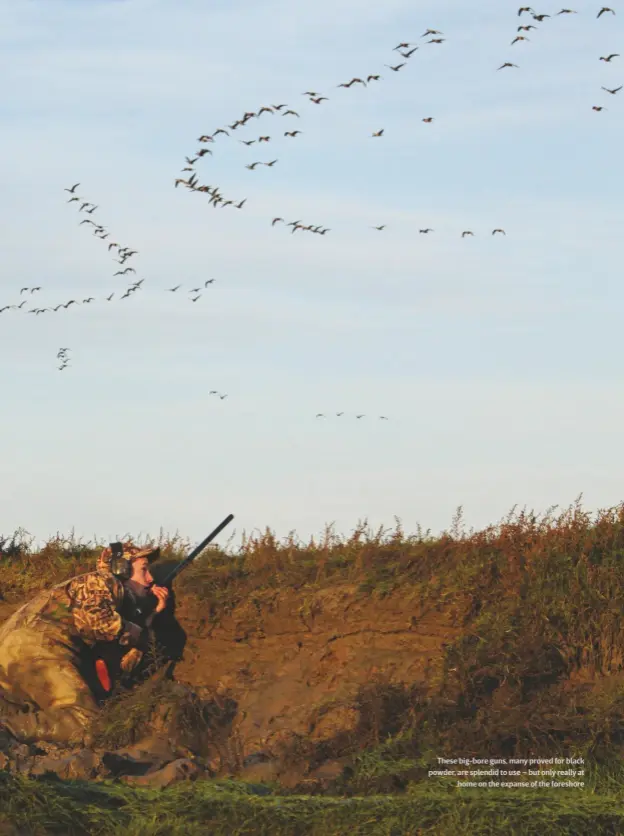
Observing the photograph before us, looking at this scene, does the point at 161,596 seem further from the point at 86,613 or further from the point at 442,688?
the point at 442,688

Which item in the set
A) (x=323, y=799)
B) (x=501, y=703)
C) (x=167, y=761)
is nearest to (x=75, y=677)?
(x=167, y=761)

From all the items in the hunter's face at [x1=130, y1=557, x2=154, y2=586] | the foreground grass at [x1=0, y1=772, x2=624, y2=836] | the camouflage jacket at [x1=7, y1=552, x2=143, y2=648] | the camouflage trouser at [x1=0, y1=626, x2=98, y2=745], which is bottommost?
the foreground grass at [x1=0, y1=772, x2=624, y2=836]

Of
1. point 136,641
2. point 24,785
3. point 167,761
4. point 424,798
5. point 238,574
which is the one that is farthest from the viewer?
point 238,574

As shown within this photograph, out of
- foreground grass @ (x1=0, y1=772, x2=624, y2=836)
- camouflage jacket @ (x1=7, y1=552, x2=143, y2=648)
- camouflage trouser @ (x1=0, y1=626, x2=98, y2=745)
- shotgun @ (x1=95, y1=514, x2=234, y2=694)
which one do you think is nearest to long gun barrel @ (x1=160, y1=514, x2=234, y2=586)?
shotgun @ (x1=95, y1=514, x2=234, y2=694)

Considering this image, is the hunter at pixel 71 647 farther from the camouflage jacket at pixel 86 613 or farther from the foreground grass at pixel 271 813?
the foreground grass at pixel 271 813

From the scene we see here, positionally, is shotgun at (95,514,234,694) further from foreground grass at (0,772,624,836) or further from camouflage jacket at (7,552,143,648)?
foreground grass at (0,772,624,836)

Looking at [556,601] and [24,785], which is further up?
[556,601]

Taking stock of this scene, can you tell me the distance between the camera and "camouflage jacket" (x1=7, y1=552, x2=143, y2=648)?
46.9 ft

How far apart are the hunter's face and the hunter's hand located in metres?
0.14

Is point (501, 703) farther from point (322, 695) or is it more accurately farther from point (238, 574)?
point (238, 574)

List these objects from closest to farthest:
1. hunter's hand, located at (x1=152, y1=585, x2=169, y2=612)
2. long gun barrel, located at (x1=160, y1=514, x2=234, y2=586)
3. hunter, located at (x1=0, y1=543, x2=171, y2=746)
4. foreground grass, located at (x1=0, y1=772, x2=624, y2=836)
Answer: foreground grass, located at (x1=0, y1=772, x2=624, y2=836) → hunter, located at (x1=0, y1=543, x2=171, y2=746) → hunter's hand, located at (x1=152, y1=585, x2=169, y2=612) → long gun barrel, located at (x1=160, y1=514, x2=234, y2=586)

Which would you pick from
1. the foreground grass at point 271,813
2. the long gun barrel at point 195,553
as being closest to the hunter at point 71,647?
the long gun barrel at point 195,553

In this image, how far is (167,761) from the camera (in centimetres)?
1201

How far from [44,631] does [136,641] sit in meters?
1.13
